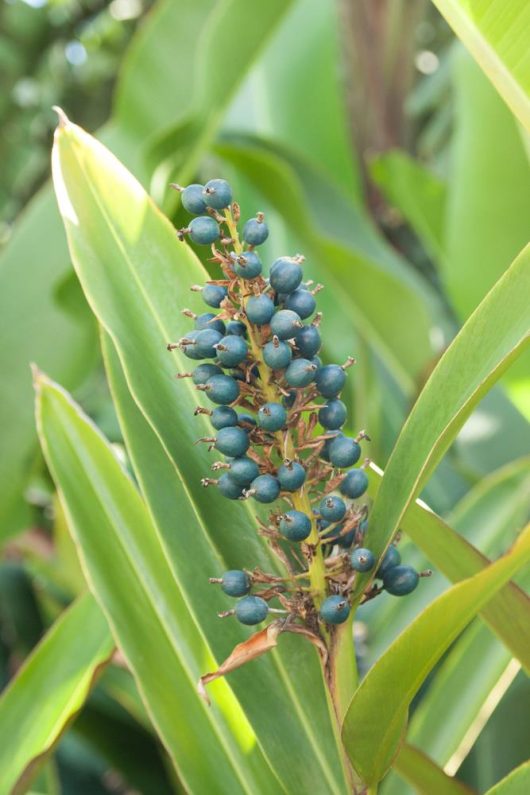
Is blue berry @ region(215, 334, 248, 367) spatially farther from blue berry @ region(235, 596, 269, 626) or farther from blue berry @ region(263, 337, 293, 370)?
blue berry @ region(235, 596, 269, 626)

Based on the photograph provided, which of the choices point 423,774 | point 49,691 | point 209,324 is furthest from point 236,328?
point 49,691

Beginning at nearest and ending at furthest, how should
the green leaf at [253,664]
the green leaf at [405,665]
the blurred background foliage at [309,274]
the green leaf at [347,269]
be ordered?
the green leaf at [405,665] → the green leaf at [253,664] → the blurred background foliage at [309,274] → the green leaf at [347,269]

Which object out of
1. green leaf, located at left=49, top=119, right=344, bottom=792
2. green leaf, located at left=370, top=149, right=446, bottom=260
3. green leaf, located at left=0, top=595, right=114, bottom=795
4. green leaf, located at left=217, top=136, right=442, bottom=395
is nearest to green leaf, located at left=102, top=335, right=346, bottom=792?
green leaf, located at left=49, top=119, right=344, bottom=792

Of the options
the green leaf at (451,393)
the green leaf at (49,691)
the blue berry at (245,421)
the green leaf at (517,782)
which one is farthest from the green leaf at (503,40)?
the green leaf at (49,691)

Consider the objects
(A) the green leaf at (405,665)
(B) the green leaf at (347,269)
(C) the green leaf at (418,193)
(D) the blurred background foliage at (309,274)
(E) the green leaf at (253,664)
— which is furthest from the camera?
(C) the green leaf at (418,193)

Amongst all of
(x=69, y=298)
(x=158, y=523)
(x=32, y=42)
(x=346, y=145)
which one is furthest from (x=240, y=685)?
(x=32, y=42)

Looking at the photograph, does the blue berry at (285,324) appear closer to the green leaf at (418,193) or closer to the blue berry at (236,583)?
the blue berry at (236,583)

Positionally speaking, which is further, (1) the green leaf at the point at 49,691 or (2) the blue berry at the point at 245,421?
(1) the green leaf at the point at 49,691
